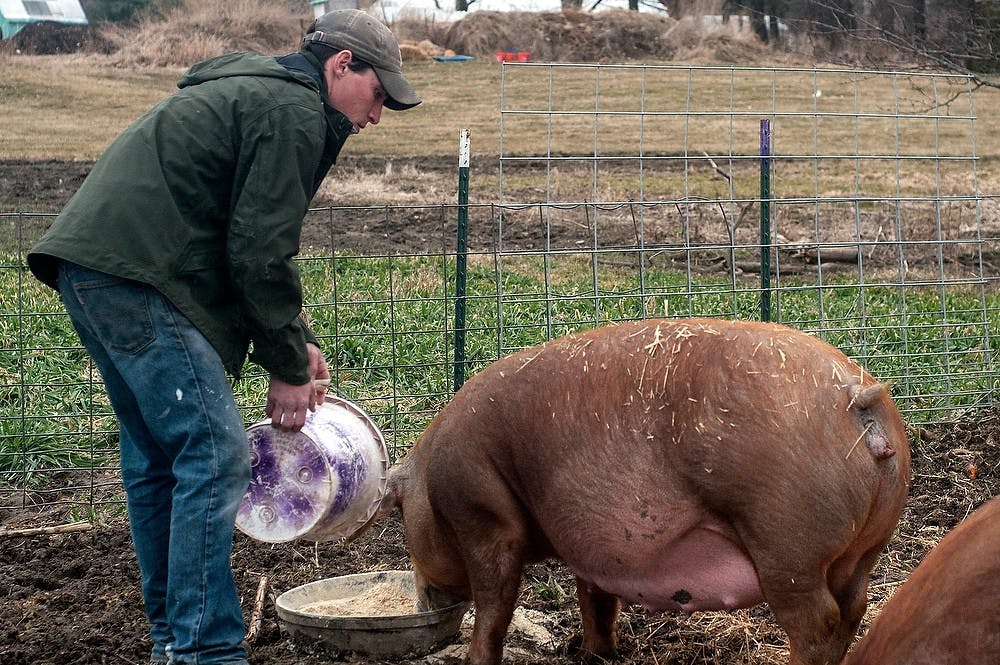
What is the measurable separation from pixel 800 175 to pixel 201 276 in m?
14.4

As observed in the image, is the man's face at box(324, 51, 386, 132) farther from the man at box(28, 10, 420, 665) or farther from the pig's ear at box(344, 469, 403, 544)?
the pig's ear at box(344, 469, 403, 544)

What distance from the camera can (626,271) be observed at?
34.5ft

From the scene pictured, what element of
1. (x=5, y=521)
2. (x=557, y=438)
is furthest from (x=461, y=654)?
(x=5, y=521)

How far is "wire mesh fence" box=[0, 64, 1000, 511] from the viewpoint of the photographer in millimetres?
6160

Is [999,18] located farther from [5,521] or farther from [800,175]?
[5,521]

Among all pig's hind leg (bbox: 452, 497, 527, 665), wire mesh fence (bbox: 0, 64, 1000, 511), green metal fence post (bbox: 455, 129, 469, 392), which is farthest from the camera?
wire mesh fence (bbox: 0, 64, 1000, 511)

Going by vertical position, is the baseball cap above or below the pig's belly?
above

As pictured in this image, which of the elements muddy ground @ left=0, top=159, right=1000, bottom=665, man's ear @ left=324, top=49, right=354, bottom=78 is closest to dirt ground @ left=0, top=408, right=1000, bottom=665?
muddy ground @ left=0, top=159, right=1000, bottom=665

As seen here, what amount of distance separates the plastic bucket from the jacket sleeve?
58cm

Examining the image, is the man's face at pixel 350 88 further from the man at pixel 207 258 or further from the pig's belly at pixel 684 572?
the pig's belly at pixel 684 572

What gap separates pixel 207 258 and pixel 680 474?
1548 millimetres

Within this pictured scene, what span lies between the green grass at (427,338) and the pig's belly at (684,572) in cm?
224

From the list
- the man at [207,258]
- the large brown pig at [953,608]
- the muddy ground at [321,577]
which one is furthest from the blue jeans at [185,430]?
the large brown pig at [953,608]

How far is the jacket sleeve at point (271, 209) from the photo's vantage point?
328 centimetres
